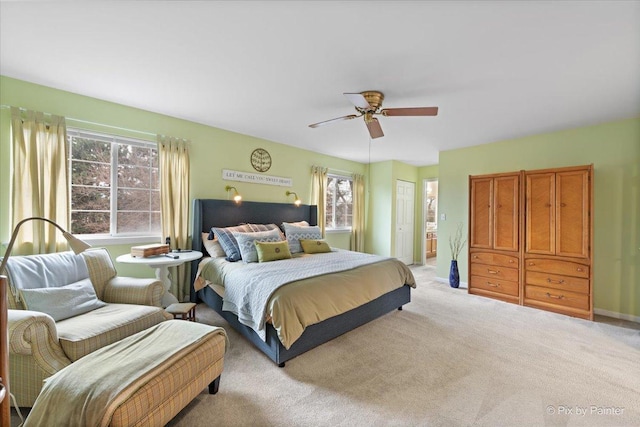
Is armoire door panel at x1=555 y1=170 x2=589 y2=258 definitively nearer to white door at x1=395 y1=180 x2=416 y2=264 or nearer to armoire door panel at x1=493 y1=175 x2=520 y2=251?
armoire door panel at x1=493 y1=175 x2=520 y2=251

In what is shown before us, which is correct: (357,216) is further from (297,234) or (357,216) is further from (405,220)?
(297,234)

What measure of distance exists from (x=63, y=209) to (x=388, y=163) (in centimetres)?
551

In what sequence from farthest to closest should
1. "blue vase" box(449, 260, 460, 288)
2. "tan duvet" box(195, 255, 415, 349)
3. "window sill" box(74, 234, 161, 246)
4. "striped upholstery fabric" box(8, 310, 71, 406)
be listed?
"blue vase" box(449, 260, 460, 288) → "window sill" box(74, 234, 161, 246) → "tan duvet" box(195, 255, 415, 349) → "striped upholstery fabric" box(8, 310, 71, 406)

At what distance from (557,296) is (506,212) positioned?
1.26 metres

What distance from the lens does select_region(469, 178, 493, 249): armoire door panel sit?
4090 mm

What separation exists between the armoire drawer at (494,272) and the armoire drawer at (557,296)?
219 millimetres

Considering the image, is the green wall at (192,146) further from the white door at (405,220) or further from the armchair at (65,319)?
the white door at (405,220)

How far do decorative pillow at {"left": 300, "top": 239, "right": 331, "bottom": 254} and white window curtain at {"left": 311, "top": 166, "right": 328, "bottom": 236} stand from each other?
4.32ft

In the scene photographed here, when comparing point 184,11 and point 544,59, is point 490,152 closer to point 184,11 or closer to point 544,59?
point 544,59

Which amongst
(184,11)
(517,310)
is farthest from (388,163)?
(184,11)

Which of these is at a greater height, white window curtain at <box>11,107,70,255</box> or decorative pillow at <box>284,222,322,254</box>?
white window curtain at <box>11,107,70,255</box>

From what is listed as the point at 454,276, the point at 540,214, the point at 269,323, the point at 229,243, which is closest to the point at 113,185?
the point at 229,243

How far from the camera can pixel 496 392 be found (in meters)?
1.93

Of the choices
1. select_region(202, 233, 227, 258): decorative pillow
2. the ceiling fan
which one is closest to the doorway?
the ceiling fan
